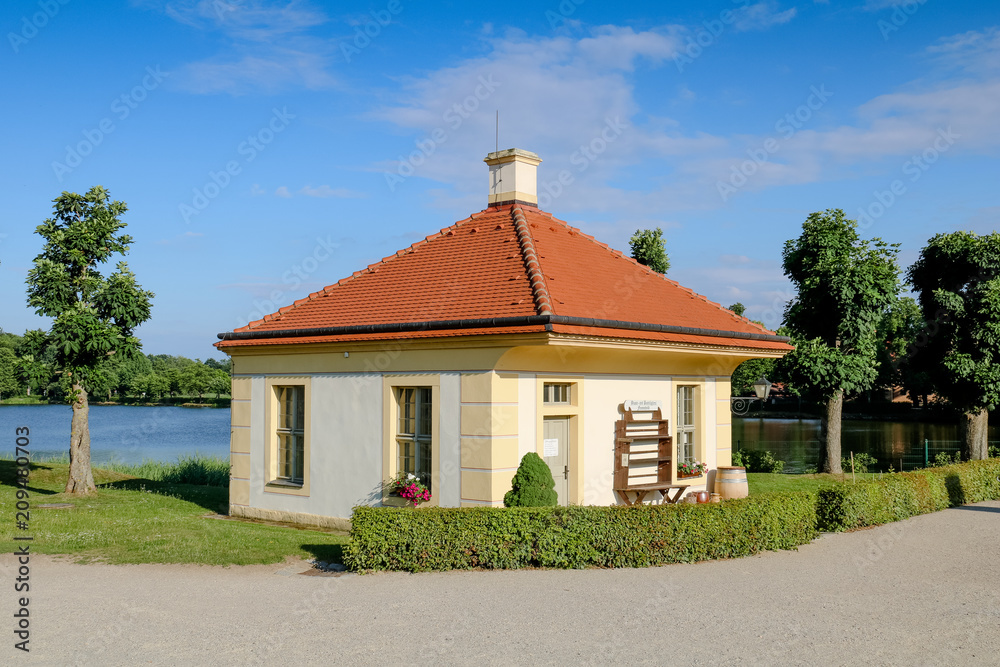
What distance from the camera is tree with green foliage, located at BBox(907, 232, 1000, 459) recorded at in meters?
25.1

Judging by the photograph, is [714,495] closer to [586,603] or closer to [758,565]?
[758,565]

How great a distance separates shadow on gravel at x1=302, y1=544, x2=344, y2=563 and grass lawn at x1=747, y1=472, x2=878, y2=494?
39.9 feet

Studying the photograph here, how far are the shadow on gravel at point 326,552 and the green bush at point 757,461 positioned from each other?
18.7 meters

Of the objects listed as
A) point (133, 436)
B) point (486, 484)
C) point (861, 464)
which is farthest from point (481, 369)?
point (133, 436)

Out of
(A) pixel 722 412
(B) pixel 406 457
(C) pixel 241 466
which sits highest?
(A) pixel 722 412

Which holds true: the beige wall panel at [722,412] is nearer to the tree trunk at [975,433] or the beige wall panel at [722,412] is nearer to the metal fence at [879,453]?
the metal fence at [879,453]

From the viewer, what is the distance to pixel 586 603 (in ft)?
30.0

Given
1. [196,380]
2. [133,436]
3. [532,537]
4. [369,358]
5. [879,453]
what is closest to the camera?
[532,537]

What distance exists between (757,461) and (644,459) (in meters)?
15.5

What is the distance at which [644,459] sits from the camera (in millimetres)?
14695

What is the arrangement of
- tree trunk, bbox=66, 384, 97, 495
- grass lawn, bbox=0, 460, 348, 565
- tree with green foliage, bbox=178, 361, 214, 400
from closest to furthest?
1. grass lawn, bbox=0, 460, 348, 565
2. tree trunk, bbox=66, 384, 97, 495
3. tree with green foliage, bbox=178, 361, 214, 400

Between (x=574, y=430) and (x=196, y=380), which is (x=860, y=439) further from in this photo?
(x=196, y=380)

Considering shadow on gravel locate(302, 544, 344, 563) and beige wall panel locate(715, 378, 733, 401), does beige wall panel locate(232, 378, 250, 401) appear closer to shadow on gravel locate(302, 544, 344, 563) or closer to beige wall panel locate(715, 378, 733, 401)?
shadow on gravel locate(302, 544, 344, 563)

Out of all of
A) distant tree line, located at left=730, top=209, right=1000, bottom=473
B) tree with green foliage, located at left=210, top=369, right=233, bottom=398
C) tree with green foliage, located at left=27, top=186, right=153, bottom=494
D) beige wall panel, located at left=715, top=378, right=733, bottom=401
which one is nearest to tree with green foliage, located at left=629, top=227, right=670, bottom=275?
distant tree line, located at left=730, top=209, right=1000, bottom=473
